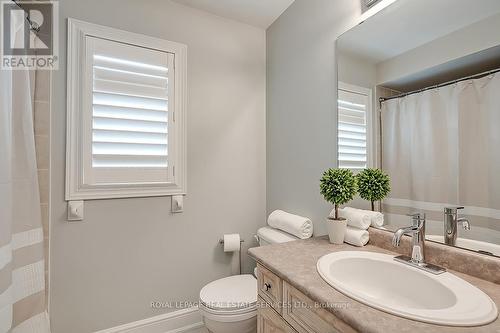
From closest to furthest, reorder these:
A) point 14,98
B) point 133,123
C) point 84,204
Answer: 1. point 14,98
2. point 84,204
3. point 133,123

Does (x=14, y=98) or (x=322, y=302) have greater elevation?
(x=14, y=98)

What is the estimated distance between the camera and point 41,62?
4.98 ft

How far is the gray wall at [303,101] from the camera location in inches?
61.4

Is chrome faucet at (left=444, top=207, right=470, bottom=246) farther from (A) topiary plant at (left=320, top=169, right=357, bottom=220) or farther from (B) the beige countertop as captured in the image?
(A) topiary plant at (left=320, top=169, right=357, bottom=220)

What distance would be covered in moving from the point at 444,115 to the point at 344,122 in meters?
0.51

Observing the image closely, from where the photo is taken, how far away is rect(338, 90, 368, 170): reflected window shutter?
137 cm

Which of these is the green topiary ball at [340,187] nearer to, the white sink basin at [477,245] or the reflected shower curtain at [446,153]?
the reflected shower curtain at [446,153]

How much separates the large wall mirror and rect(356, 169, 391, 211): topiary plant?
3 cm

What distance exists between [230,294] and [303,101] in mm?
1393

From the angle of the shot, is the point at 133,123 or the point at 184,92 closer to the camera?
the point at 133,123

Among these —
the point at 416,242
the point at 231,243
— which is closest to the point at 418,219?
the point at 416,242

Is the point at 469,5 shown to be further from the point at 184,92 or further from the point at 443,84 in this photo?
the point at 184,92

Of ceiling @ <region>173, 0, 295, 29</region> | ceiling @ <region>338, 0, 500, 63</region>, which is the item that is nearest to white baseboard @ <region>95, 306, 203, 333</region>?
ceiling @ <region>338, 0, 500, 63</region>

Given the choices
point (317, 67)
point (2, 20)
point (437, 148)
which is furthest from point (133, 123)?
point (437, 148)
